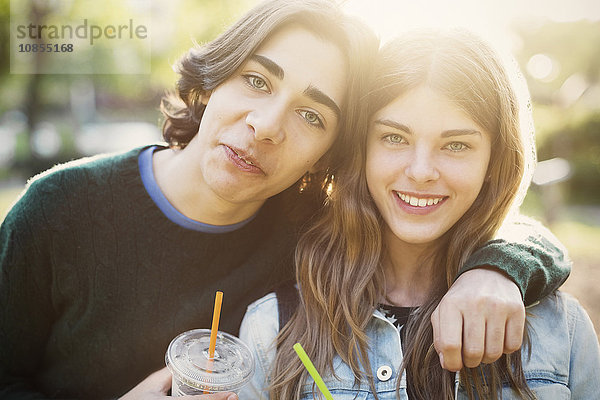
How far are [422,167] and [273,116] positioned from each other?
0.65 m

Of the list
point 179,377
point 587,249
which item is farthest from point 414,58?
point 587,249

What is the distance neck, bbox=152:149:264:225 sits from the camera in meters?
2.64

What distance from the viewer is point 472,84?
2.24m

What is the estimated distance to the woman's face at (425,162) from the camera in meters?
2.20

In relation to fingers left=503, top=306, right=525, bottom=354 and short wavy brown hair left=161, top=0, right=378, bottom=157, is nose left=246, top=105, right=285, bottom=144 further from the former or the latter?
fingers left=503, top=306, right=525, bottom=354

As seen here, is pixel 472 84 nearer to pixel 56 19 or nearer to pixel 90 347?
pixel 90 347

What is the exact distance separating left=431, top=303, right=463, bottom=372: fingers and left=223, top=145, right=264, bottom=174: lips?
0.98 metres

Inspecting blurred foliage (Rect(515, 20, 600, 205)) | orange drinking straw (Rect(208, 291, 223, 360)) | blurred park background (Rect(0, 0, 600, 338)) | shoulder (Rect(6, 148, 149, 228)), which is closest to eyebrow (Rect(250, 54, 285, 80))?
shoulder (Rect(6, 148, 149, 228))

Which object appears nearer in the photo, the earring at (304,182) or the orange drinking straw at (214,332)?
the orange drinking straw at (214,332)

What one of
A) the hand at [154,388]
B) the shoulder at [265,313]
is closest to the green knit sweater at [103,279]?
the shoulder at [265,313]

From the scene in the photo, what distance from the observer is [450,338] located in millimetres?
1928

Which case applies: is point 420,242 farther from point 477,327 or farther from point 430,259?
point 477,327

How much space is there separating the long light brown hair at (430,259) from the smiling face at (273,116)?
194mm

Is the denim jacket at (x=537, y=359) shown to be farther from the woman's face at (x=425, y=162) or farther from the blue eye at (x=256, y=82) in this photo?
the blue eye at (x=256, y=82)
